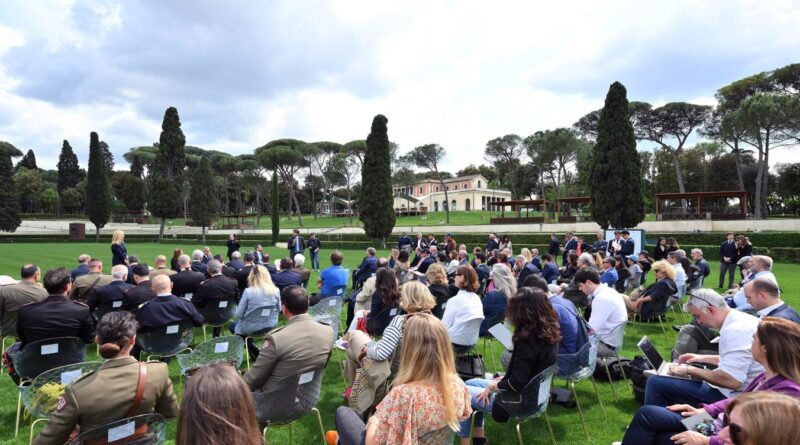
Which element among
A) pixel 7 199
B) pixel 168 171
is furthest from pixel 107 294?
pixel 7 199

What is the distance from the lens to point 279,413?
312 centimetres

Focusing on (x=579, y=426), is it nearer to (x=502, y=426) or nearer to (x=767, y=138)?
(x=502, y=426)

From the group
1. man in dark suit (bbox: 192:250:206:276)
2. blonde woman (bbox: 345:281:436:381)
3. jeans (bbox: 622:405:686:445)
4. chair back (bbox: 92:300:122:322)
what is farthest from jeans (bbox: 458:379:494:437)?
man in dark suit (bbox: 192:250:206:276)

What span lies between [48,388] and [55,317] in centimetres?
135

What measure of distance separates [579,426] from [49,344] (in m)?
4.86

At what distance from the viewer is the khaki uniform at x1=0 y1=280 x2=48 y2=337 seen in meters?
5.23

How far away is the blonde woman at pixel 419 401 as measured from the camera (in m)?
2.18

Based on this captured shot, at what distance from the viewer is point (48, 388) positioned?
3115 mm

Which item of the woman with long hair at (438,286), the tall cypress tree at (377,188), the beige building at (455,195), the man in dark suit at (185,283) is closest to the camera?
the woman with long hair at (438,286)

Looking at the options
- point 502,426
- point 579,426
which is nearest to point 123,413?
point 502,426

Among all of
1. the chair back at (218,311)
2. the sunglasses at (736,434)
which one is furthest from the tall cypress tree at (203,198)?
the sunglasses at (736,434)

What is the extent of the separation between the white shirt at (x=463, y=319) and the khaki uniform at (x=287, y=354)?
1.85 metres

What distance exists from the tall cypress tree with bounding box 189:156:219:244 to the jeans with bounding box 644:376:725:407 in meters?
41.0

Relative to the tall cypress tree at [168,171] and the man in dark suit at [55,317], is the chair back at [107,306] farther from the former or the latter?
the tall cypress tree at [168,171]
